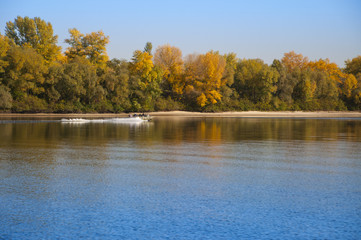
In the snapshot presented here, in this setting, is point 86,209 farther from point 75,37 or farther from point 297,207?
point 75,37

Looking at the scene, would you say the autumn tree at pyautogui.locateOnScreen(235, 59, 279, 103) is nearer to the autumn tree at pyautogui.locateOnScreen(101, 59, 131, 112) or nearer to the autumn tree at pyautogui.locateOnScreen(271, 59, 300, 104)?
the autumn tree at pyautogui.locateOnScreen(271, 59, 300, 104)

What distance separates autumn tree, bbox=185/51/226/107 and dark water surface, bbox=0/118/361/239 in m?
70.4

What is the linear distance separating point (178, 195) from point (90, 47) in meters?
80.9

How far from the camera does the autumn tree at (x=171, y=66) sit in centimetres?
9431

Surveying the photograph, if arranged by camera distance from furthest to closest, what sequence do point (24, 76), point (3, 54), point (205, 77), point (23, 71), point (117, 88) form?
point (205, 77)
point (117, 88)
point (23, 71)
point (24, 76)
point (3, 54)

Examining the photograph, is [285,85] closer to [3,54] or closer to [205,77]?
[205,77]

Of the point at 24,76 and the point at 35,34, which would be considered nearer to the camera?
the point at 24,76

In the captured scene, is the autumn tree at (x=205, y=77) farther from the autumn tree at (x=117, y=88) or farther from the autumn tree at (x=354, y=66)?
the autumn tree at (x=354, y=66)

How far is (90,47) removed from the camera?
88750 millimetres

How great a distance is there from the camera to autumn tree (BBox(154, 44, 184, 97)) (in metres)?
94.3

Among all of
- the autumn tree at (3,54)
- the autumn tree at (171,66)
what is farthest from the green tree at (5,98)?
the autumn tree at (171,66)

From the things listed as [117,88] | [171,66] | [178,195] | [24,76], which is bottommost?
[178,195]

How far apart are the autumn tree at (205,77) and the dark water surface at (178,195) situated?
231ft

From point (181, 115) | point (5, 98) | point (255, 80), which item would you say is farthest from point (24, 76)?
point (255, 80)
